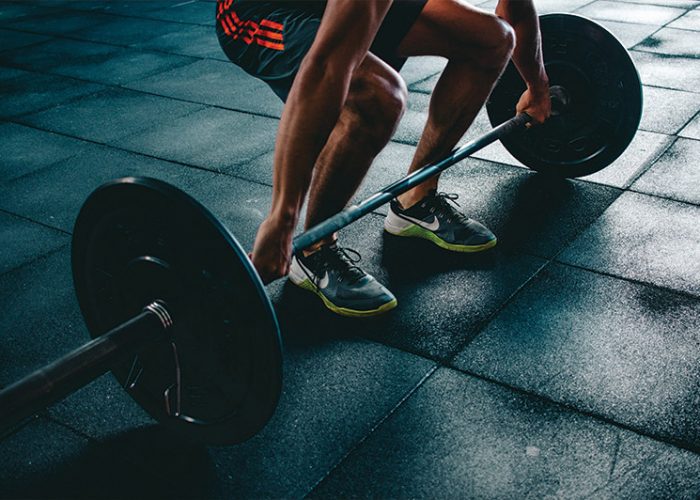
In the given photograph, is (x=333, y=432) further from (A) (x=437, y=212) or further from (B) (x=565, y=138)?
(B) (x=565, y=138)

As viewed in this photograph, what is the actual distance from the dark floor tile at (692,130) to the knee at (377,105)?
1.77 metres

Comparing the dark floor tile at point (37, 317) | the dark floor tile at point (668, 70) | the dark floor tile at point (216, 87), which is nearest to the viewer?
the dark floor tile at point (37, 317)

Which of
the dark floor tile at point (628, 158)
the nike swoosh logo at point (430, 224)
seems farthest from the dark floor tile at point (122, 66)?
the nike swoosh logo at point (430, 224)

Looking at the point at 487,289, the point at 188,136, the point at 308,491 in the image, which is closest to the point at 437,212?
the point at 487,289

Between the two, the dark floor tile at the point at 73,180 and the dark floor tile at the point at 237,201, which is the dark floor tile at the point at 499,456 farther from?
the dark floor tile at the point at 73,180

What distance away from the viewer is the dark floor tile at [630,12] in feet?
15.9

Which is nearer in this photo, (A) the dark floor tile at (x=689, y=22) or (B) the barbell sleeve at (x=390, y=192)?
(B) the barbell sleeve at (x=390, y=192)

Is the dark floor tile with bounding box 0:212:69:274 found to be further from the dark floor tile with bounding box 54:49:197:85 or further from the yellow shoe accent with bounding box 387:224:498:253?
the dark floor tile with bounding box 54:49:197:85

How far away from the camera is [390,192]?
1949mm

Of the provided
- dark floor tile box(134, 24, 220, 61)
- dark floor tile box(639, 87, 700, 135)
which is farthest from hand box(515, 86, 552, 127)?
dark floor tile box(134, 24, 220, 61)

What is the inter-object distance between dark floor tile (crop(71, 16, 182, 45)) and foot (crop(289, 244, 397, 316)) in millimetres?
3609

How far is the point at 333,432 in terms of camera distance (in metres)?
1.64

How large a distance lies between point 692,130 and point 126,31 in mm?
4026

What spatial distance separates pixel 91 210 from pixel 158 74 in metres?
3.20
